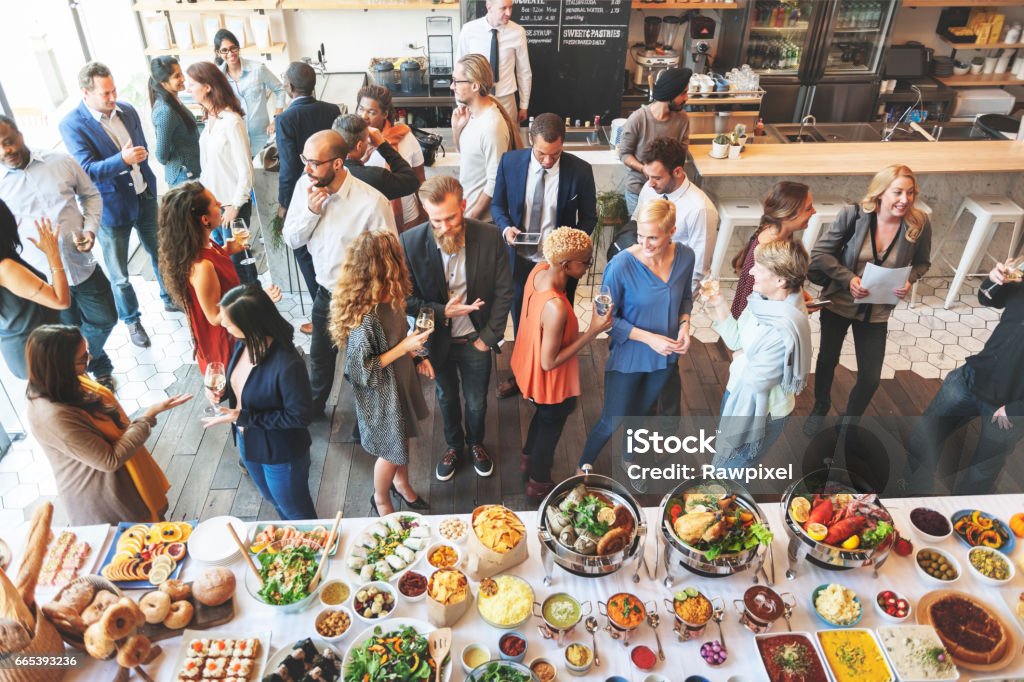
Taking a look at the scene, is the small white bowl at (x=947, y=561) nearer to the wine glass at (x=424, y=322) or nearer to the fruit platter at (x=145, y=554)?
the wine glass at (x=424, y=322)

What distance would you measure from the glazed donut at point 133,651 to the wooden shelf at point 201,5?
20.4 ft

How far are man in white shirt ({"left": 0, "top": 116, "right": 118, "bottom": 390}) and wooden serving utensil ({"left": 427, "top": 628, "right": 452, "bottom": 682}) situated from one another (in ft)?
Answer: 9.43

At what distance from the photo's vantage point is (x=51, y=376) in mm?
2373

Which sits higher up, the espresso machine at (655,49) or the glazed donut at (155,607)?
the espresso machine at (655,49)

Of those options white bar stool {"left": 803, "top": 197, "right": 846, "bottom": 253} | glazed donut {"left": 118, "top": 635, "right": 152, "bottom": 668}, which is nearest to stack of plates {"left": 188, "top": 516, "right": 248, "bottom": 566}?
glazed donut {"left": 118, "top": 635, "right": 152, "bottom": 668}

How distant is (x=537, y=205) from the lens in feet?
13.2

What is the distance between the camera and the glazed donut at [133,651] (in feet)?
6.40

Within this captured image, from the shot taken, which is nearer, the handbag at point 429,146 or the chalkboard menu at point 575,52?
the handbag at point 429,146

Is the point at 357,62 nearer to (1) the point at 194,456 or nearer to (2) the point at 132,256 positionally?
(2) the point at 132,256

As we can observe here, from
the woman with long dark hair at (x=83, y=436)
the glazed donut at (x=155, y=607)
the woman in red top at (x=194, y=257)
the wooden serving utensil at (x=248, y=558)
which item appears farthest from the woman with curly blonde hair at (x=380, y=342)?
the glazed donut at (x=155, y=607)

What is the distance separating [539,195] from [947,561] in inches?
101

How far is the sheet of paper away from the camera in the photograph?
3496 mm

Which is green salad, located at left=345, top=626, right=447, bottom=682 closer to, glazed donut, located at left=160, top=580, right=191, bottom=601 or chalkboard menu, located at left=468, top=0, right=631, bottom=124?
glazed donut, located at left=160, top=580, right=191, bottom=601

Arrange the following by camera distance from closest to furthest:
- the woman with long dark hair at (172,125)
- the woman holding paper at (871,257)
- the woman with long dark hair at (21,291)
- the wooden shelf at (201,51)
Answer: the woman with long dark hair at (21,291) < the woman holding paper at (871,257) < the woman with long dark hair at (172,125) < the wooden shelf at (201,51)
